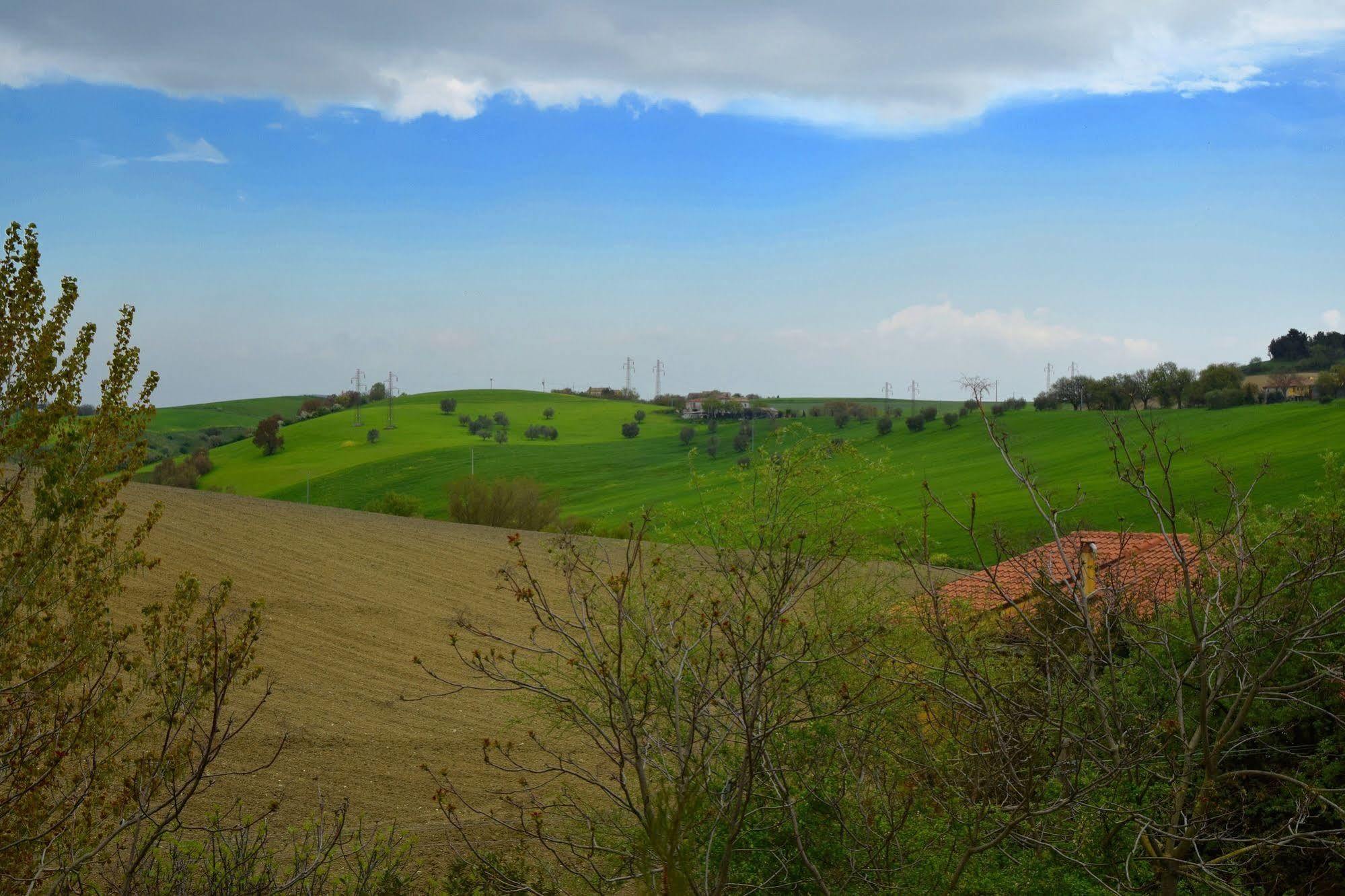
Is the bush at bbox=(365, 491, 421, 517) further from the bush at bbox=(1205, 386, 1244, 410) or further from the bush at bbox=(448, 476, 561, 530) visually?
the bush at bbox=(1205, 386, 1244, 410)

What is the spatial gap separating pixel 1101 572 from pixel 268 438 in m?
98.0

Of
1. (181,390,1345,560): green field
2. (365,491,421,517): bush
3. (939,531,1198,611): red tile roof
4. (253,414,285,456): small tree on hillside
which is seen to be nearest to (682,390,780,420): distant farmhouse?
(181,390,1345,560): green field

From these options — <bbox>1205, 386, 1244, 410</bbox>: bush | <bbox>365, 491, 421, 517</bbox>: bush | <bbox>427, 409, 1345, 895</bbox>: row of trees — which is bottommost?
<bbox>365, 491, 421, 517</bbox>: bush

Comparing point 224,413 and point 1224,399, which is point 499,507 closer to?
point 1224,399

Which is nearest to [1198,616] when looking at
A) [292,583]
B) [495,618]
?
[495,618]

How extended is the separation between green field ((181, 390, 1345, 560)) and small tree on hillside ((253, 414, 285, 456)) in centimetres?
88

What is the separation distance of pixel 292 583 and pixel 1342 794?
26824mm

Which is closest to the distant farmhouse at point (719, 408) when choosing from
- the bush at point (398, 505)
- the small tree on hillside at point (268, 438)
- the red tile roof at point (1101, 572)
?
the small tree on hillside at point (268, 438)

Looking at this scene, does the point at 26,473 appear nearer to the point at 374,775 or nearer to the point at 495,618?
the point at 374,775

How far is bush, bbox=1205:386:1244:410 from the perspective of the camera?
252ft

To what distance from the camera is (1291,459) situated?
Result: 174ft

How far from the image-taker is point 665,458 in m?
101

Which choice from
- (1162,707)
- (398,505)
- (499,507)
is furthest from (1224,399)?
(1162,707)

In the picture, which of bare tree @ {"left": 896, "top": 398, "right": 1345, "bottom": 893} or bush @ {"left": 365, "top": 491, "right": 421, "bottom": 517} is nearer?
bare tree @ {"left": 896, "top": 398, "right": 1345, "bottom": 893}
